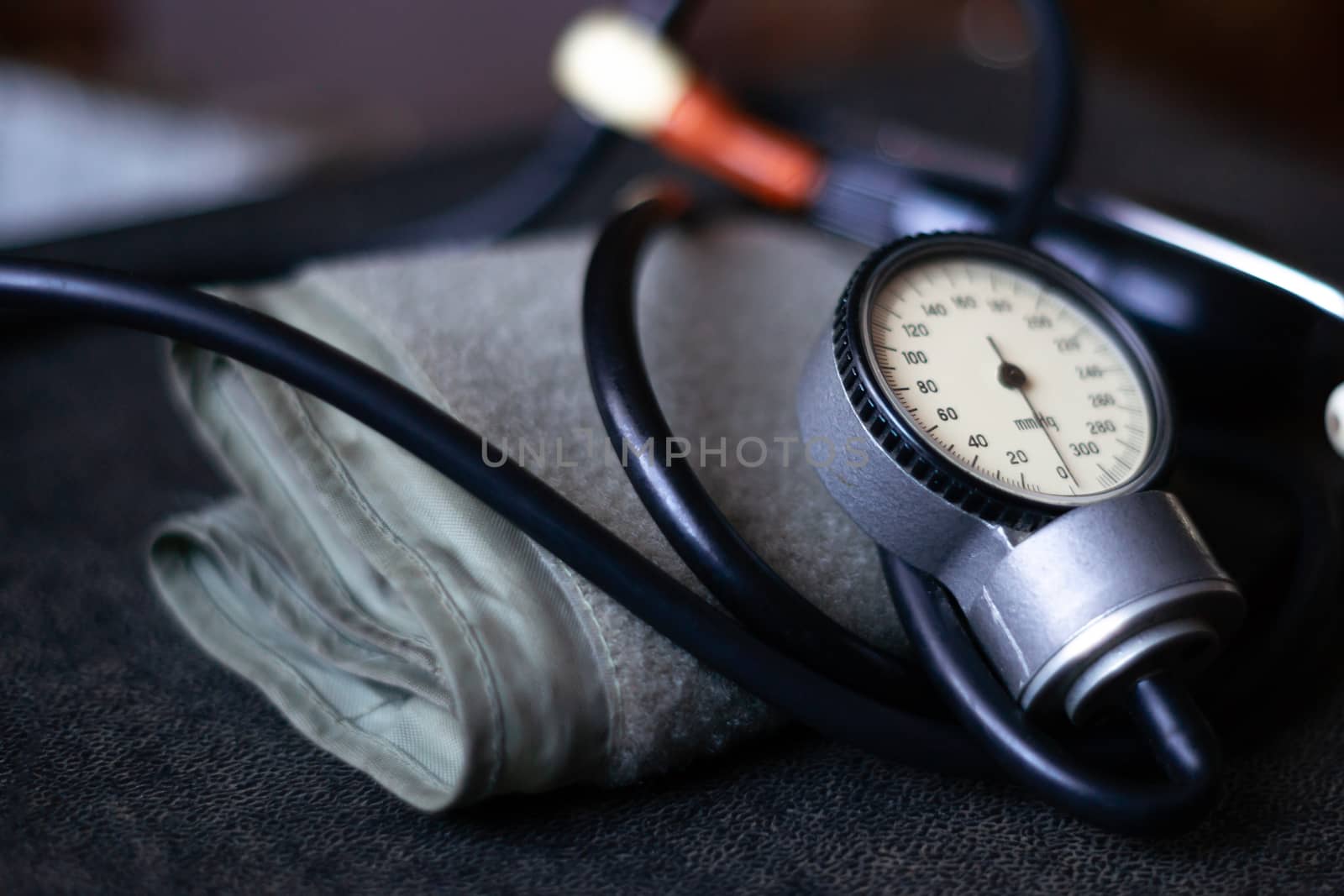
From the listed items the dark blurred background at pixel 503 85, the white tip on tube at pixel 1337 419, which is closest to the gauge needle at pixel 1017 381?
the white tip on tube at pixel 1337 419

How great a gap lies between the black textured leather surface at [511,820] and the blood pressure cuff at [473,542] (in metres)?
0.02

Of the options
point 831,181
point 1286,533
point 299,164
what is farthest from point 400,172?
point 1286,533

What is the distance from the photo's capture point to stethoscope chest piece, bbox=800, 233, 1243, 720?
0.36 meters

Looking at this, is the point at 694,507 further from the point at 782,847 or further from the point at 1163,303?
the point at 1163,303

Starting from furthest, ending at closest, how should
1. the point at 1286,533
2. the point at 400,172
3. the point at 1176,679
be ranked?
the point at 400,172 < the point at 1286,533 < the point at 1176,679

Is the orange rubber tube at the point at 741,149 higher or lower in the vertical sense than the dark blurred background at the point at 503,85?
higher

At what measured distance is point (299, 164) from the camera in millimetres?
944

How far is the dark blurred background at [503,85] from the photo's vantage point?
3.06 ft

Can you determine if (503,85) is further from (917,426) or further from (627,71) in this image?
(917,426)

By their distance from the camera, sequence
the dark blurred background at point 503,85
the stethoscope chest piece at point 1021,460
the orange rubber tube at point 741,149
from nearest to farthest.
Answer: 1. the stethoscope chest piece at point 1021,460
2. the orange rubber tube at point 741,149
3. the dark blurred background at point 503,85

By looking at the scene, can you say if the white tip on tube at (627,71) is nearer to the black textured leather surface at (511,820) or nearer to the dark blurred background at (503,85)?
the dark blurred background at (503,85)

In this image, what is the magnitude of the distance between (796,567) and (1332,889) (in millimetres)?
202

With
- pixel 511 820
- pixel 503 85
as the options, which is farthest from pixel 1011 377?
pixel 503 85

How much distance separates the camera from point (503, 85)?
1318 mm
